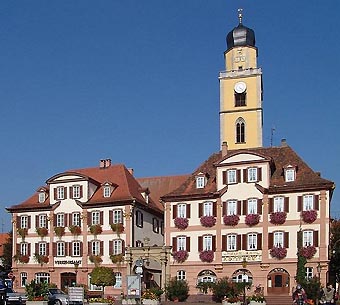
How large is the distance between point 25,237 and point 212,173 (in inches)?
751

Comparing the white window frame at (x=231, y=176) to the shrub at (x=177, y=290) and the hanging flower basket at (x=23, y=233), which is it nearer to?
the shrub at (x=177, y=290)

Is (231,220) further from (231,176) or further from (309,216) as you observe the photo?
(309,216)

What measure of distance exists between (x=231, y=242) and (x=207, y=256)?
232 cm

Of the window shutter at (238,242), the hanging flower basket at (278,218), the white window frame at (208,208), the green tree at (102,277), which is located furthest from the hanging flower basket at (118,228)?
the hanging flower basket at (278,218)

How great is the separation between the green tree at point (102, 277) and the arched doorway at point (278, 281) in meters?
13.3

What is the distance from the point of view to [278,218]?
181 ft

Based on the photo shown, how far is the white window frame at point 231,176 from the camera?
5778cm

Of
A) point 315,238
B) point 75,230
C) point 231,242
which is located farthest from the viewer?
point 75,230

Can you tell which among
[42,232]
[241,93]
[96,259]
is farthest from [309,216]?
[42,232]

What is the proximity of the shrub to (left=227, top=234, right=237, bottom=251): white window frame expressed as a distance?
493 centimetres

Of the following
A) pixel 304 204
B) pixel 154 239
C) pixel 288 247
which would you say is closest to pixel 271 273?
pixel 288 247

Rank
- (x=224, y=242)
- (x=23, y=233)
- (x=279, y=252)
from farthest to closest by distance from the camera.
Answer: (x=23, y=233)
(x=224, y=242)
(x=279, y=252)

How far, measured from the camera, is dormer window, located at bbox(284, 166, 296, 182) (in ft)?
186

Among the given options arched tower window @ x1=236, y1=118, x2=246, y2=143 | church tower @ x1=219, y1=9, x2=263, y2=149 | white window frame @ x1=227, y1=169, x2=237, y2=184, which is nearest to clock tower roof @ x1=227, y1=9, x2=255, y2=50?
church tower @ x1=219, y1=9, x2=263, y2=149
